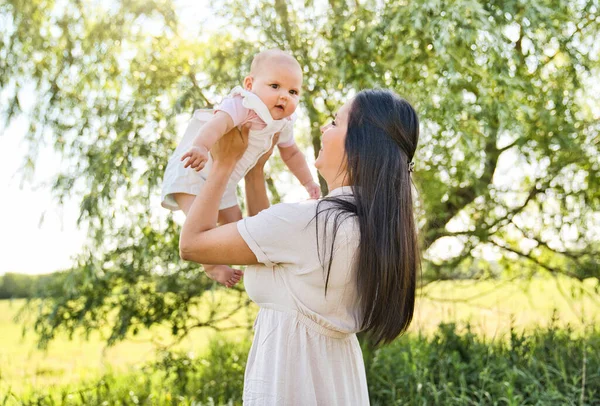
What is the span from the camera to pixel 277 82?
2443mm

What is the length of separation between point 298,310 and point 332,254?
0.60 ft

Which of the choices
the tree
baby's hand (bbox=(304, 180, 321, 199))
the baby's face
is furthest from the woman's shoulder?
the tree

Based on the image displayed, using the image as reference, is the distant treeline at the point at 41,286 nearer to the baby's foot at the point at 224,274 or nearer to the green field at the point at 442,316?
the green field at the point at 442,316

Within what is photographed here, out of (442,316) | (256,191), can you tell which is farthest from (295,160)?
(442,316)

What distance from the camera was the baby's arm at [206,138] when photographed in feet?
6.72

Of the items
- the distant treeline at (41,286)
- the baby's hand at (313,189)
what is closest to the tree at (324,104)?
the distant treeline at (41,286)

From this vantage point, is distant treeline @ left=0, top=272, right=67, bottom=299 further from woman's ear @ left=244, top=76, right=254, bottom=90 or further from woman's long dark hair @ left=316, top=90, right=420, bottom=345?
woman's long dark hair @ left=316, top=90, right=420, bottom=345

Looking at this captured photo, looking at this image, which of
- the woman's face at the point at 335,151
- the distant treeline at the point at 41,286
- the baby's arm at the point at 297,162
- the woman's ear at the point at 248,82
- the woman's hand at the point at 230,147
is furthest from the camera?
the distant treeline at the point at 41,286

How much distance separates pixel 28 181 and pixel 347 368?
3758 mm

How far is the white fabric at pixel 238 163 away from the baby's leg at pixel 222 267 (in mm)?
29

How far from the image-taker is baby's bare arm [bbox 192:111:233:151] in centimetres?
211

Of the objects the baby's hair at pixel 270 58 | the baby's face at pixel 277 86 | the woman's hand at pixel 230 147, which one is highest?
the baby's hair at pixel 270 58

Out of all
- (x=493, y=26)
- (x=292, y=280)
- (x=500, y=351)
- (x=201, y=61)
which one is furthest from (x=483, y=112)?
(x=292, y=280)

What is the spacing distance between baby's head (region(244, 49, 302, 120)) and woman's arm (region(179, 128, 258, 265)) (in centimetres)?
45
